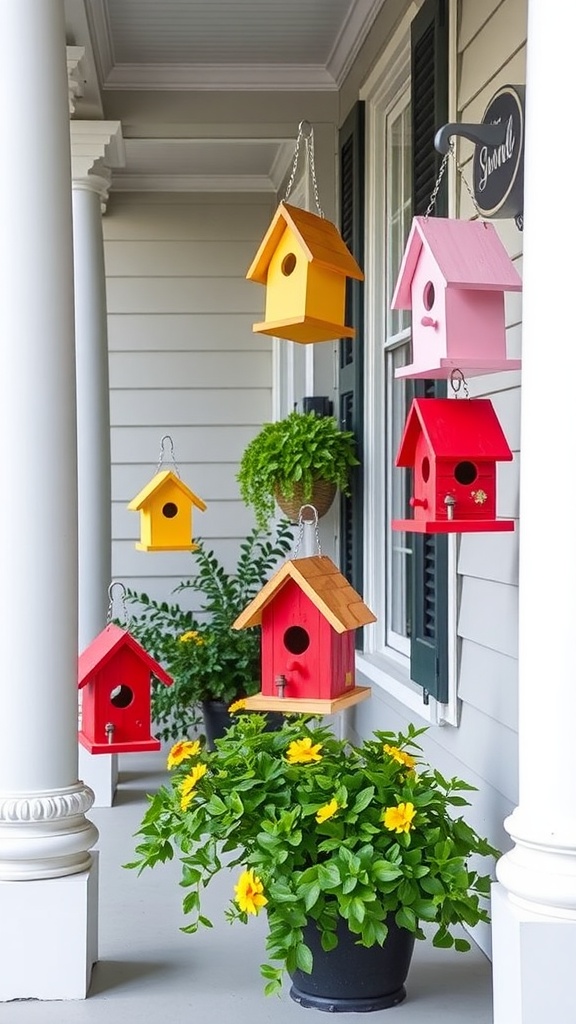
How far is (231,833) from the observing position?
2.62m

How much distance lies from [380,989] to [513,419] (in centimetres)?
134

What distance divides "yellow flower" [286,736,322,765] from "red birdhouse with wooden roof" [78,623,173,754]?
77cm

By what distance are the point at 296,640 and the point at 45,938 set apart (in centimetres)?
90

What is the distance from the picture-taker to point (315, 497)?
4.93 m

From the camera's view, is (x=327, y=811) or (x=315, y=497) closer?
(x=327, y=811)

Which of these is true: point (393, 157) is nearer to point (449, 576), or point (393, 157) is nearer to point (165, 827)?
point (449, 576)

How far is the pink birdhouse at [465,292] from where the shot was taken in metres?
2.53

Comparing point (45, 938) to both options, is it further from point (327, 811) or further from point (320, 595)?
point (320, 595)

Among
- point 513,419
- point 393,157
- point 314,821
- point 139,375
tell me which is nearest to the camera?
point 314,821

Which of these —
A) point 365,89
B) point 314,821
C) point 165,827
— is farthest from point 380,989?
point 365,89

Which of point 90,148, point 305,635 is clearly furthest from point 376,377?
point 305,635

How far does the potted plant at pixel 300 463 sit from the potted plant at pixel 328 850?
209 centimetres

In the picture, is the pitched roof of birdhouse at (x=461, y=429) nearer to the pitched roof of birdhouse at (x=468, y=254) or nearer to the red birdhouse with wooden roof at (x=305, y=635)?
the pitched roof of birdhouse at (x=468, y=254)

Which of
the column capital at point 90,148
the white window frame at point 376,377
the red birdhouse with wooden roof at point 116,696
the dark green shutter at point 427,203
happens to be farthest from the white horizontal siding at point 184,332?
the red birdhouse with wooden roof at point 116,696
